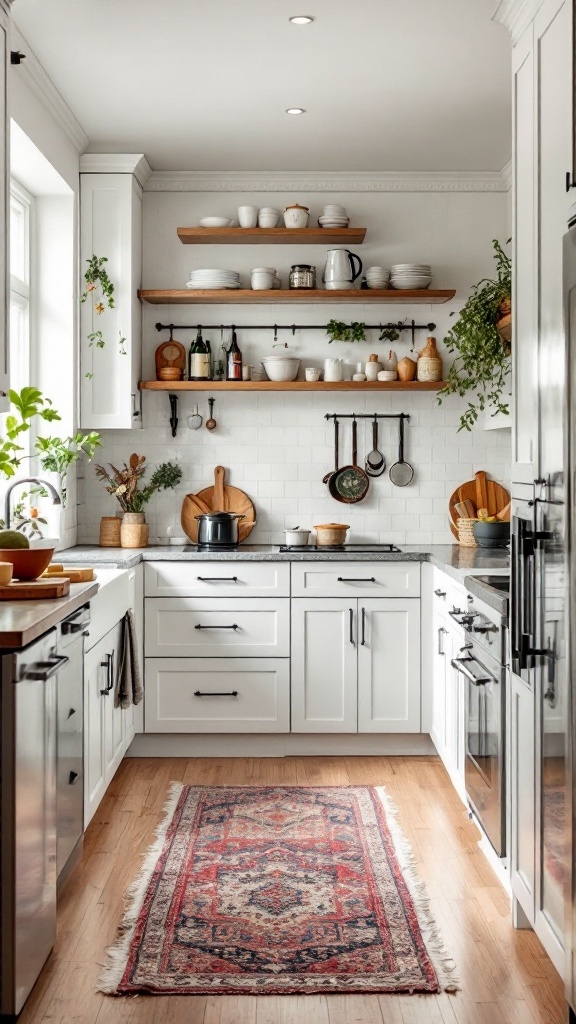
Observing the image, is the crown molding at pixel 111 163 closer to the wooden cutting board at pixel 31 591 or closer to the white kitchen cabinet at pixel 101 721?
the white kitchen cabinet at pixel 101 721

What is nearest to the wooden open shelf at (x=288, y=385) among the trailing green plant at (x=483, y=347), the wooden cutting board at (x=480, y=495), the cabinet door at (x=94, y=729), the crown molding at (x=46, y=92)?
the trailing green plant at (x=483, y=347)

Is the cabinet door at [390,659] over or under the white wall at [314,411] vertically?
under

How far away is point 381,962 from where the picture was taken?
2.65 meters

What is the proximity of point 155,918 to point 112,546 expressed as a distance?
2.41 metres

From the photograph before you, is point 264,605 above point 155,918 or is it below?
above

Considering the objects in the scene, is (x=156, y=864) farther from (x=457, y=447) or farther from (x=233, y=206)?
(x=233, y=206)

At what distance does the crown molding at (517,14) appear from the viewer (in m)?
2.76

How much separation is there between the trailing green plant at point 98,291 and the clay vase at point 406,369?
1.42m

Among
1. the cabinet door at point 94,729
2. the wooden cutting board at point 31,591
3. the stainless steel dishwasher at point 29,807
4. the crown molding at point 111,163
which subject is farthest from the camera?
the crown molding at point 111,163

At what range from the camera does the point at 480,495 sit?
17.2 feet

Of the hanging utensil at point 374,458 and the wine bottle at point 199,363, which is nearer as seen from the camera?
the wine bottle at point 199,363

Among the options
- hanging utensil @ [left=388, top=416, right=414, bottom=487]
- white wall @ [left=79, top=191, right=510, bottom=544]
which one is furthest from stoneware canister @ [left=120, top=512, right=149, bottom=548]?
hanging utensil @ [left=388, top=416, right=414, bottom=487]

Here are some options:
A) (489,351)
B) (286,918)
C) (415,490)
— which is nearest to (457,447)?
(415,490)

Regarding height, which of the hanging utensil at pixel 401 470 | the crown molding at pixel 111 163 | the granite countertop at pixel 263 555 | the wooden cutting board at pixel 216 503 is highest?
the crown molding at pixel 111 163
